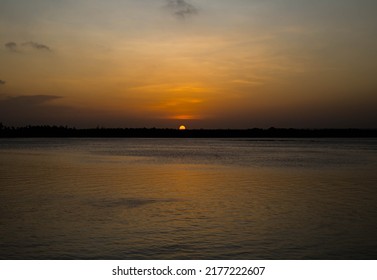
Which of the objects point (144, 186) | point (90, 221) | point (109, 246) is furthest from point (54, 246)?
point (144, 186)

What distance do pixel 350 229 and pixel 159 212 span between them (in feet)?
21.7

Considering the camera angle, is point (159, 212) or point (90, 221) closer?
point (90, 221)

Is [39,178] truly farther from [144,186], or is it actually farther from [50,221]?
[50,221]

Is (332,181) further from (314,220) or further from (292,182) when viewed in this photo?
(314,220)

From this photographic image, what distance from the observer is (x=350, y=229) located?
13633 mm

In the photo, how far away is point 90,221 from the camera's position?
1446 centimetres

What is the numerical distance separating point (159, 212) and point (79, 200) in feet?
15.4

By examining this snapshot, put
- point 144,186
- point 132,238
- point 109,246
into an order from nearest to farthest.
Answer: point 109,246
point 132,238
point 144,186

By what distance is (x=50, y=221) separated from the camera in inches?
570
